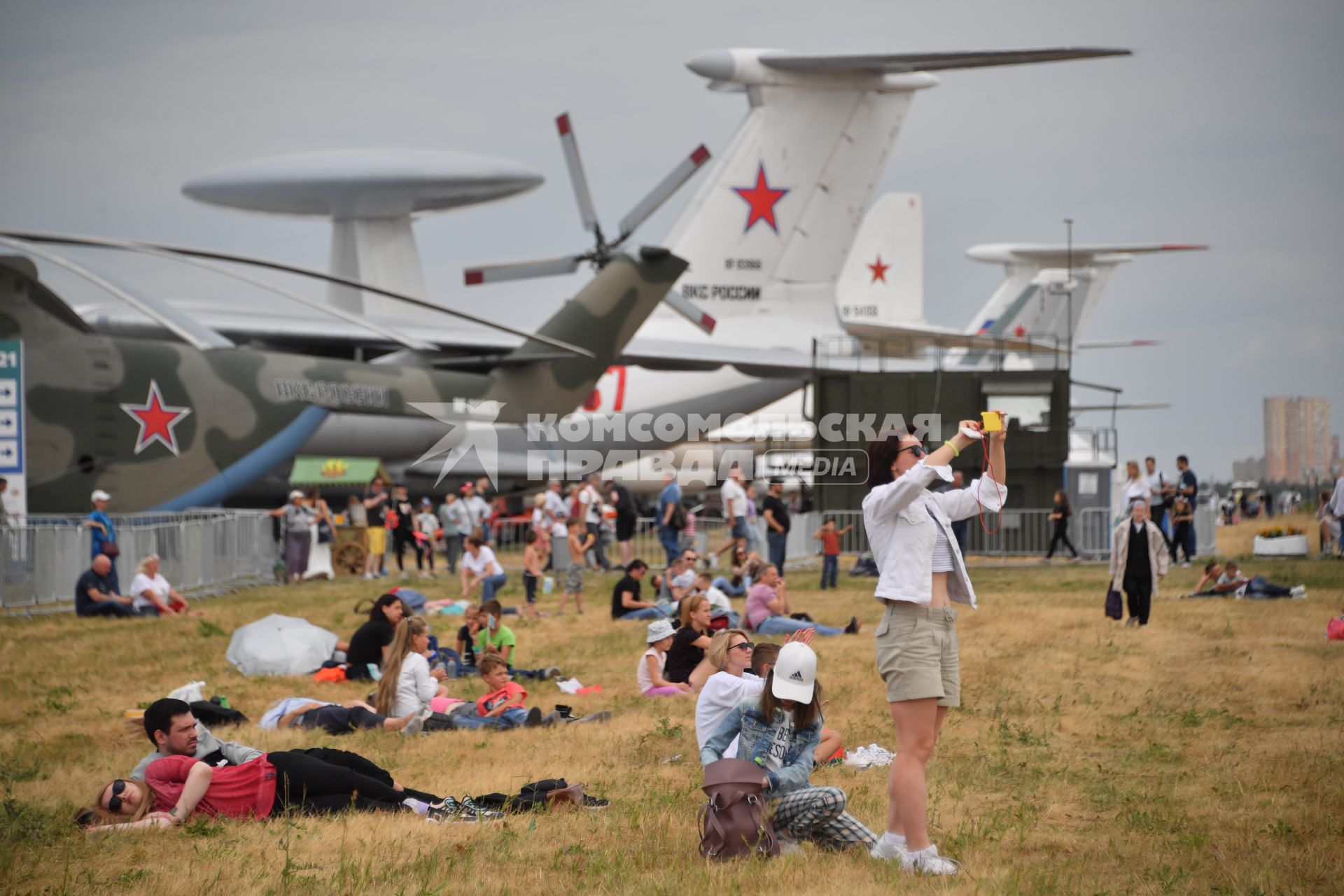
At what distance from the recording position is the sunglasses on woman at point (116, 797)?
7004mm

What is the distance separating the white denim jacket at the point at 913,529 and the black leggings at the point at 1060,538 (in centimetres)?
1599

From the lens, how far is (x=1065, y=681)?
1075 cm

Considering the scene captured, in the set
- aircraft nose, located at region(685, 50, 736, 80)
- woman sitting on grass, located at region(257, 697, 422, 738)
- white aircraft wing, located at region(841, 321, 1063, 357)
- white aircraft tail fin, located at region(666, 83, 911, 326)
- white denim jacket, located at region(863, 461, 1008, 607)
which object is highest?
aircraft nose, located at region(685, 50, 736, 80)

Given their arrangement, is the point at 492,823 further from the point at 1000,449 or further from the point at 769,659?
the point at 1000,449

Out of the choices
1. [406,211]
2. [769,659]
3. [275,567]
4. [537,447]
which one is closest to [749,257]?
[537,447]

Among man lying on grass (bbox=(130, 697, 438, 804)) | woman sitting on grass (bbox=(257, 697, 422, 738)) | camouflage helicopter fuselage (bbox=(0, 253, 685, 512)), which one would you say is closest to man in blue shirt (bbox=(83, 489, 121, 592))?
camouflage helicopter fuselage (bbox=(0, 253, 685, 512))

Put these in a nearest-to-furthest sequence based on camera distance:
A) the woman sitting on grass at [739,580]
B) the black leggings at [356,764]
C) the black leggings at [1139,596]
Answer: the black leggings at [356,764] → the black leggings at [1139,596] → the woman sitting on grass at [739,580]

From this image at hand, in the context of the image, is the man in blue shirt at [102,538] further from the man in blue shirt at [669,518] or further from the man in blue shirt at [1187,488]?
the man in blue shirt at [1187,488]

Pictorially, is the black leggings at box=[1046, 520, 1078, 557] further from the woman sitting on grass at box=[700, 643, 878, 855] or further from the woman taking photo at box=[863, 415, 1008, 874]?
the woman taking photo at box=[863, 415, 1008, 874]

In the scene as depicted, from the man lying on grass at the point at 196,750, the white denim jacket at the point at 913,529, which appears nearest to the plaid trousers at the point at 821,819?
the white denim jacket at the point at 913,529

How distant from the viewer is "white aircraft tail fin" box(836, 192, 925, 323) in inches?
2156

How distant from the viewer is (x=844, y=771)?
8.05 m

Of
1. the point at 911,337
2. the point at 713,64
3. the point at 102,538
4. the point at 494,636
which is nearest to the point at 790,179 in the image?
the point at 713,64

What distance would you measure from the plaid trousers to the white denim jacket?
1029mm
